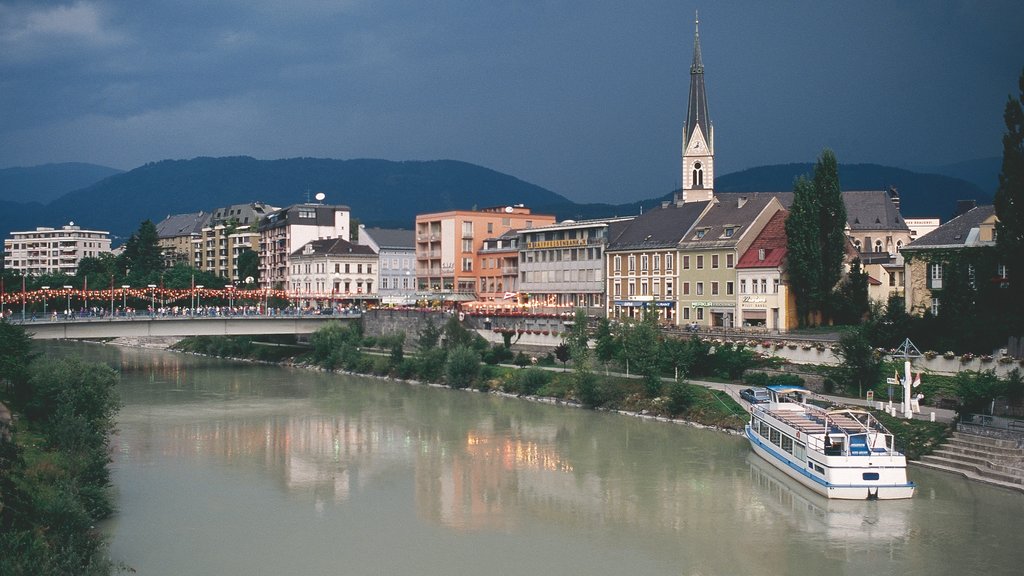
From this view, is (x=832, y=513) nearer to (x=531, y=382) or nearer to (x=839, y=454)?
(x=839, y=454)

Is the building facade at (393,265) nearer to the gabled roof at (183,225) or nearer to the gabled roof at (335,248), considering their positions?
the gabled roof at (335,248)

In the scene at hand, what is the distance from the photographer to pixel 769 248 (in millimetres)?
65062

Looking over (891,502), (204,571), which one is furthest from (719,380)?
(204,571)

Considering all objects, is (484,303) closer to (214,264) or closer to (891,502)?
(891,502)

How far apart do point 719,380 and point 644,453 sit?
12.5 metres

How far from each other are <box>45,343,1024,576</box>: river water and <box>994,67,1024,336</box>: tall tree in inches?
469

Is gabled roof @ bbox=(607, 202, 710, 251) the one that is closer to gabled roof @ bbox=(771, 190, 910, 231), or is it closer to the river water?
gabled roof @ bbox=(771, 190, 910, 231)

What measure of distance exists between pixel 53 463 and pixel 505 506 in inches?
519

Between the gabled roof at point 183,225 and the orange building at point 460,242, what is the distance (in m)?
65.3

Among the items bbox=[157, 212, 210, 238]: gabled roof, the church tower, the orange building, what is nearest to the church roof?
the church tower

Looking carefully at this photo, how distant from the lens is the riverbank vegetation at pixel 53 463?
21.9 metres

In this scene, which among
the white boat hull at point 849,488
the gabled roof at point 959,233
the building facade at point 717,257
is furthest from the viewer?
the building facade at point 717,257

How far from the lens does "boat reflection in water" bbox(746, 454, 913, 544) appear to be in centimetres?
2883

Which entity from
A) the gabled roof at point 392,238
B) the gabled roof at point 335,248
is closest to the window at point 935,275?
the gabled roof at point 335,248
